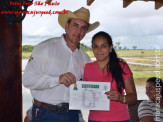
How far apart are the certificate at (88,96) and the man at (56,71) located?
3.1 inches

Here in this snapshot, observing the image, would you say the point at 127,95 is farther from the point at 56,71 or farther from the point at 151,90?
the point at 151,90

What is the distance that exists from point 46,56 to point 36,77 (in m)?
→ 0.20

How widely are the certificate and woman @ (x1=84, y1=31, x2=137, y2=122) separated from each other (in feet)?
0.17

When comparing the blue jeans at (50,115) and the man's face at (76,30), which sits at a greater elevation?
the man's face at (76,30)

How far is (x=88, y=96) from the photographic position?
186 cm

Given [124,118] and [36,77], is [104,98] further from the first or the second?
[36,77]

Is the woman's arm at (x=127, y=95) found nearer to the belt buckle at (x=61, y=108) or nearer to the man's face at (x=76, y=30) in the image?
the belt buckle at (x=61, y=108)

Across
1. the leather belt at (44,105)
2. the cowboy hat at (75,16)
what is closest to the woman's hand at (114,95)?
the leather belt at (44,105)

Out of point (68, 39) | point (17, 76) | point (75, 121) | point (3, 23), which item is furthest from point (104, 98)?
point (3, 23)

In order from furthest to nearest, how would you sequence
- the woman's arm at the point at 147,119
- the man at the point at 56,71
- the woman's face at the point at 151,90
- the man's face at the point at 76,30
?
the woman's face at the point at 151,90, the woman's arm at the point at 147,119, the man's face at the point at 76,30, the man at the point at 56,71

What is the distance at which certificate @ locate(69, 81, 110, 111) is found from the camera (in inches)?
71.9

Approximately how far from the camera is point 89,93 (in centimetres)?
186

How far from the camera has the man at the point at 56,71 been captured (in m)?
1.85

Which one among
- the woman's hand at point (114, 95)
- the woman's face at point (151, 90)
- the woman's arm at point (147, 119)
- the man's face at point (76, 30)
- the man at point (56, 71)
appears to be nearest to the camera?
the woman's hand at point (114, 95)
